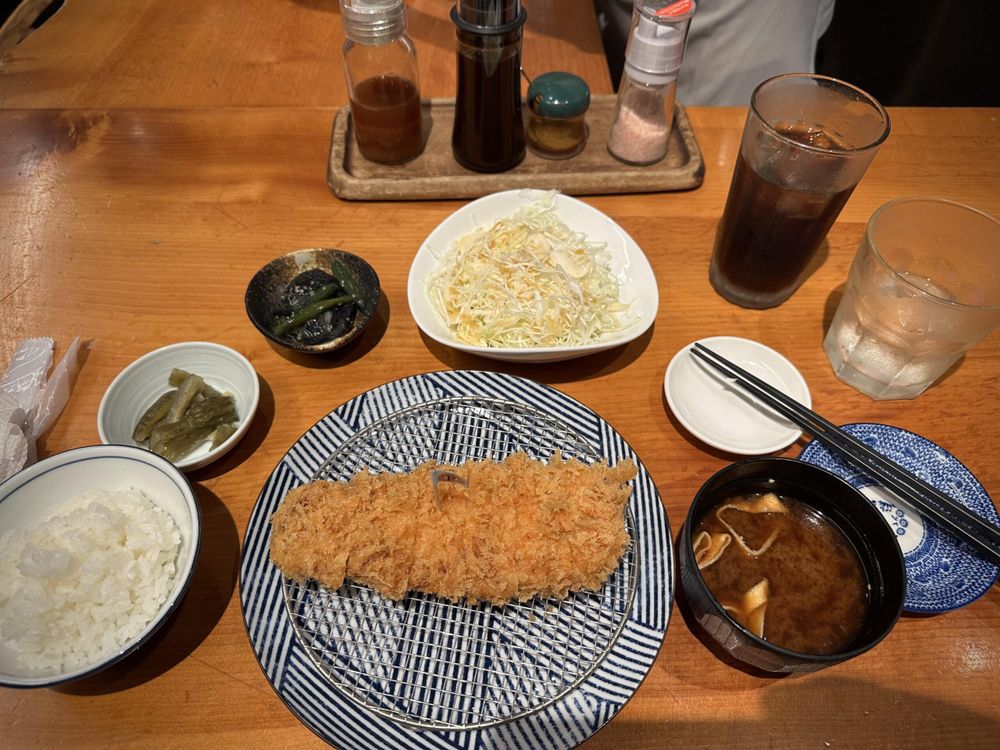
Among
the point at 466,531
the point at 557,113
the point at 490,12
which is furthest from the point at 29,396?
the point at 557,113

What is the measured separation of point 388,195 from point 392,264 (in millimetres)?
383

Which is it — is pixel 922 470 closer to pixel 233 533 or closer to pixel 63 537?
pixel 233 533

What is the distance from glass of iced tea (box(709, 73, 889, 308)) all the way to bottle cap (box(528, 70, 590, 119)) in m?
0.81

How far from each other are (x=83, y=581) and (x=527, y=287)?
1.61m

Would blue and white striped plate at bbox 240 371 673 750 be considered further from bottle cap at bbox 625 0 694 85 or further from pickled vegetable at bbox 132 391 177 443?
bottle cap at bbox 625 0 694 85

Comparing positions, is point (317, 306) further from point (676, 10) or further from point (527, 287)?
point (676, 10)

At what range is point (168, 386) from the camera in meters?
2.02

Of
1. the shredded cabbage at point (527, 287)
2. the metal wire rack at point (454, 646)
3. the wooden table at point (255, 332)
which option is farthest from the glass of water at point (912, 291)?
the metal wire rack at point (454, 646)

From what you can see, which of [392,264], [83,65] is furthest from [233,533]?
[83,65]

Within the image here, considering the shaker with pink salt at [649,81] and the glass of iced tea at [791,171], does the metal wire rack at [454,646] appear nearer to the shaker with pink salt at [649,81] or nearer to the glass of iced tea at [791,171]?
the glass of iced tea at [791,171]

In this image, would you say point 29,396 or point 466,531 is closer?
point 466,531

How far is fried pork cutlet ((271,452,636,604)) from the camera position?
1550mm

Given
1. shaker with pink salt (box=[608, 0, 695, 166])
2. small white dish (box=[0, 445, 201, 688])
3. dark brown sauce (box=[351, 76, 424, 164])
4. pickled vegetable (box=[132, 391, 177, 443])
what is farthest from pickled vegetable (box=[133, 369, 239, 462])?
shaker with pink salt (box=[608, 0, 695, 166])

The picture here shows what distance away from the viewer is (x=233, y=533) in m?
1.79
